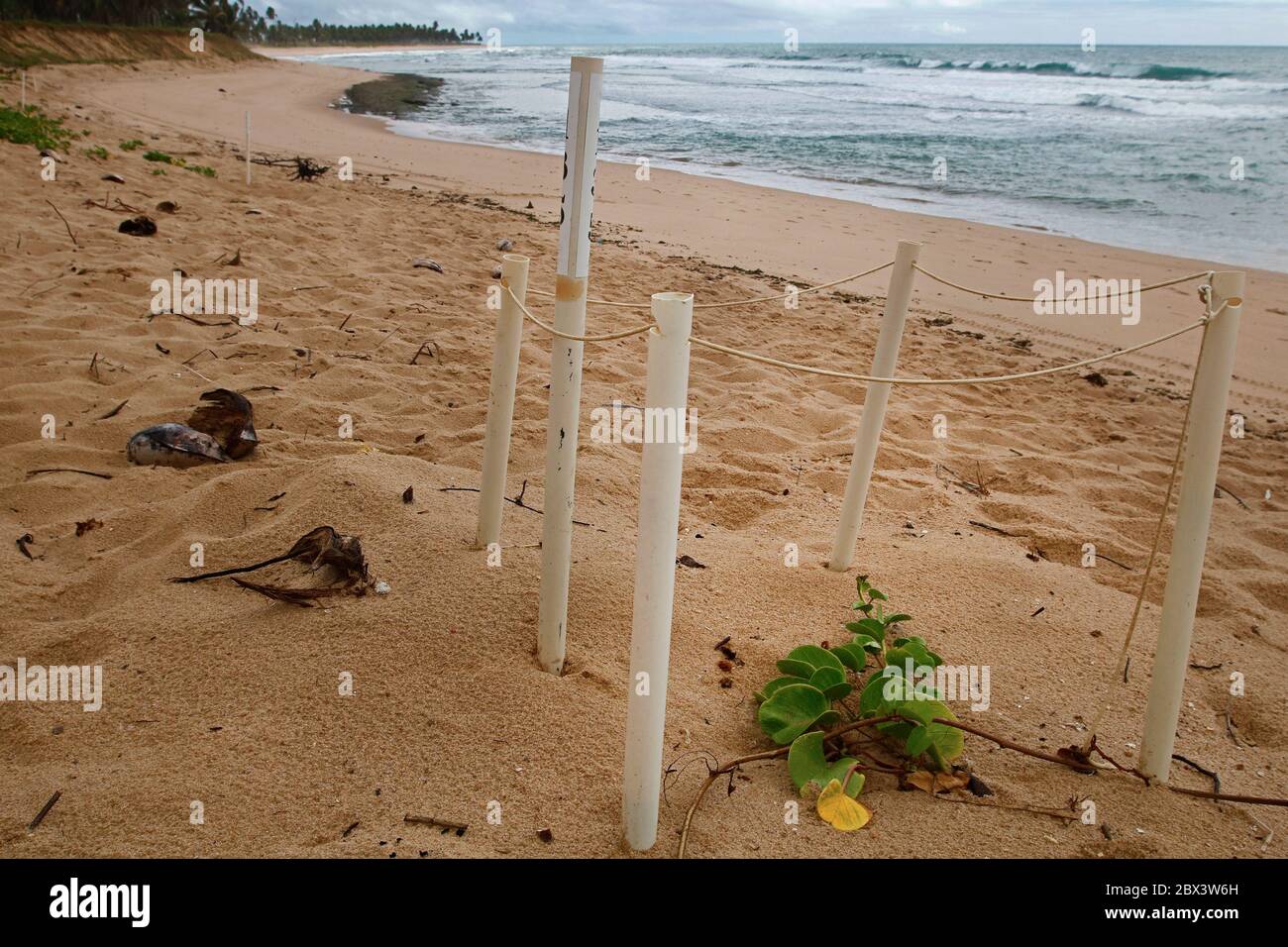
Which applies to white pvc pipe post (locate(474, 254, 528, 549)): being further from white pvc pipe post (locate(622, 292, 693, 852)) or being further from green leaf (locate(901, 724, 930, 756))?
green leaf (locate(901, 724, 930, 756))

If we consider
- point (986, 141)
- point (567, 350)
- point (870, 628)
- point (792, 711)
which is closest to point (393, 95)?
point (986, 141)

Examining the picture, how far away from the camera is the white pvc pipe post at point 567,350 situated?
209 centimetres

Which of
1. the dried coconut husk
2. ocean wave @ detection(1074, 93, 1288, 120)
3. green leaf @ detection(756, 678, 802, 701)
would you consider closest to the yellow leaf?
green leaf @ detection(756, 678, 802, 701)

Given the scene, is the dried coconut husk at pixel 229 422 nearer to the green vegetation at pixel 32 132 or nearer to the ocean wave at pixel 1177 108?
the green vegetation at pixel 32 132

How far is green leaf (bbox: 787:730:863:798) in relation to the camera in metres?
2.12

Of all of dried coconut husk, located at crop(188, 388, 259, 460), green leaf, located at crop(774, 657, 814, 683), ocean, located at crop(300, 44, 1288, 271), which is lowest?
green leaf, located at crop(774, 657, 814, 683)

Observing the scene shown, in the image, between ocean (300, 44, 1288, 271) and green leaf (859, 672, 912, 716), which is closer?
green leaf (859, 672, 912, 716)

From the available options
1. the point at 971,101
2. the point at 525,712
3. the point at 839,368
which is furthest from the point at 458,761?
the point at 971,101

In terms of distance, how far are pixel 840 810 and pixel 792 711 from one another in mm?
304

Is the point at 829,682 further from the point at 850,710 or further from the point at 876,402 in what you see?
the point at 876,402

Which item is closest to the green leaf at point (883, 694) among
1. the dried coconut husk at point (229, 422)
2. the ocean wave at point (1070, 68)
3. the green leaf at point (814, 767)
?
the green leaf at point (814, 767)

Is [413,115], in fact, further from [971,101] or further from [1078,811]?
[1078,811]

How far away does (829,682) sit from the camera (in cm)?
241

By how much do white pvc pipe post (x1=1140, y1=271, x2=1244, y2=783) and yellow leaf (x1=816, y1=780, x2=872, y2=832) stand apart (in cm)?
77
